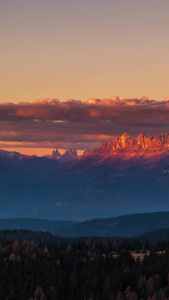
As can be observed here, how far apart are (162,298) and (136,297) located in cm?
1047

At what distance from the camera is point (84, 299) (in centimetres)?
19825

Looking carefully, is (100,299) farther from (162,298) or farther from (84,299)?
(162,298)

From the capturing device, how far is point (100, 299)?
655 feet

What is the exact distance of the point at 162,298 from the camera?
626ft

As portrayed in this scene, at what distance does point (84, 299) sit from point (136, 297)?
15.9m

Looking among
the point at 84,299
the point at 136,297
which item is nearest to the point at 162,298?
the point at 136,297

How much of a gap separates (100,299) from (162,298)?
2016 cm

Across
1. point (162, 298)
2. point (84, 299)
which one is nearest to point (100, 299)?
point (84, 299)

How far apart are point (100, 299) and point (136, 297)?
11.1 meters

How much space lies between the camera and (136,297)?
198m

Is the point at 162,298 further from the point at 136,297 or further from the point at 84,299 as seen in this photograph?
the point at 84,299
